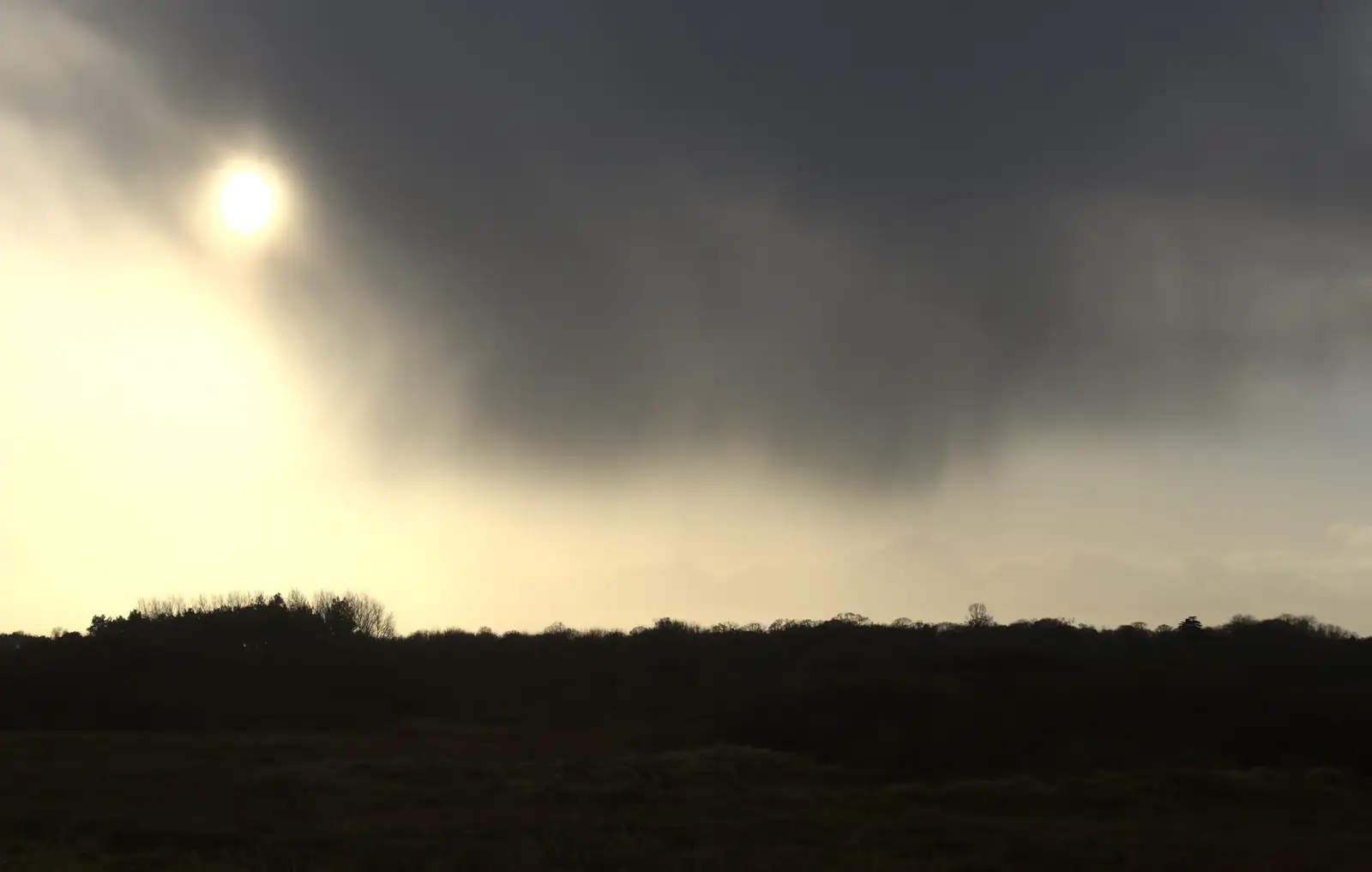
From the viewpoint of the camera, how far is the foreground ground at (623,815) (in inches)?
908

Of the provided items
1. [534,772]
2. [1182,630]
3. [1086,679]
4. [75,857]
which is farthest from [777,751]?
[1182,630]

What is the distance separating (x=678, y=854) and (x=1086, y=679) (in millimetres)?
35576

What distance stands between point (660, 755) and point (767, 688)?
22.6 metres

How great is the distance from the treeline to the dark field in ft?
→ 0.73

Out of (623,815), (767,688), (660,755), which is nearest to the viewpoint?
(623,815)

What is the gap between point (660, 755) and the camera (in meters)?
41.2

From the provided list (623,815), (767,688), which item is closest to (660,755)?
(623,815)

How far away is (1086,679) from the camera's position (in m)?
53.4

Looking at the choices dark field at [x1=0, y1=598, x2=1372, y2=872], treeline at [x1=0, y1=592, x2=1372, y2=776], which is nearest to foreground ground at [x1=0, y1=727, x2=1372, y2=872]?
dark field at [x1=0, y1=598, x2=1372, y2=872]

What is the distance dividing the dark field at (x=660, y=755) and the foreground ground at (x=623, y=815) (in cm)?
16

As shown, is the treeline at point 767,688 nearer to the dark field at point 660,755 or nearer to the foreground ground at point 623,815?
the dark field at point 660,755

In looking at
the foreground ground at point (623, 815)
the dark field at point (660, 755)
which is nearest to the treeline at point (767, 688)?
the dark field at point (660, 755)

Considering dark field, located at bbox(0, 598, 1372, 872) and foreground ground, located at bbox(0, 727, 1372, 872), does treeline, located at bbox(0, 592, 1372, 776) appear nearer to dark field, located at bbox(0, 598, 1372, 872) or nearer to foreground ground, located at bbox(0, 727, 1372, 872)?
dark field, located at bbox(0, 598, 1372, 872)

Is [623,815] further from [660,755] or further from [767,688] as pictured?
[767,688]
